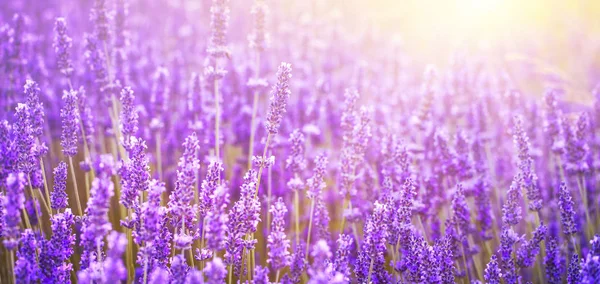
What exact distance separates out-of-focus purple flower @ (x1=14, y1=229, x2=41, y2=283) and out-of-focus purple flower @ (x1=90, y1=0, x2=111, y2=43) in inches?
70.1

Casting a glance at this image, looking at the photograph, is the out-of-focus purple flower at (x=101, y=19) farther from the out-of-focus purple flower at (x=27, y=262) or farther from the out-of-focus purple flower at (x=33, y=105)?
the out-of-focus purple flower at (x=27, y=262)

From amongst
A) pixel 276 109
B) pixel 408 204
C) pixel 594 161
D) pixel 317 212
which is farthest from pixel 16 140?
pixel 594 161

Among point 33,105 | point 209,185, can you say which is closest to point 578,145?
point 209,185

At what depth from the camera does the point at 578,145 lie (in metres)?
3.41

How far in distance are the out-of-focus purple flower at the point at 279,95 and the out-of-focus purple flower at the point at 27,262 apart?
49.9 inches

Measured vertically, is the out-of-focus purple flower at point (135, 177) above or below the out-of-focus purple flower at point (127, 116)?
below

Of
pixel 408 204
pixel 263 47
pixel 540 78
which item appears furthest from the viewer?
pixel 540 78

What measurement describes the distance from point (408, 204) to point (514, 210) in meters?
0.60

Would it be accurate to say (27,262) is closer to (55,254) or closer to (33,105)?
(55,254)

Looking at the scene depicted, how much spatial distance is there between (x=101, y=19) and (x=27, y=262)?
207 cm

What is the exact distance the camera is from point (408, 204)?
8.63ft

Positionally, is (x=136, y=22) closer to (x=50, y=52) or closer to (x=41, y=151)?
(x=50, y=52)

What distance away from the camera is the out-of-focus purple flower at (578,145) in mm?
3374

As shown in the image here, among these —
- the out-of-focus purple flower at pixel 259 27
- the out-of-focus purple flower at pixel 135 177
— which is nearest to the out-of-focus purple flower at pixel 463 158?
the out-of-focus purple flower at pixel 259 27
